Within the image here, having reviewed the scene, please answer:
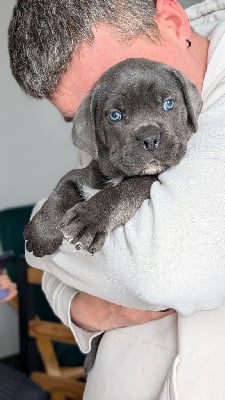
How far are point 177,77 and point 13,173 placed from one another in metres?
2.52

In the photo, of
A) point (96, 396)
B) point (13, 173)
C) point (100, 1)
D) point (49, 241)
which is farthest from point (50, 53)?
point (13, 173)

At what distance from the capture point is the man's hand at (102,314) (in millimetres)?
1157

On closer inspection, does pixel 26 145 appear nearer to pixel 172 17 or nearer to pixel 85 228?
pixel 172 17

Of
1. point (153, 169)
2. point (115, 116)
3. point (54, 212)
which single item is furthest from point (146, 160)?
point (54, 212)

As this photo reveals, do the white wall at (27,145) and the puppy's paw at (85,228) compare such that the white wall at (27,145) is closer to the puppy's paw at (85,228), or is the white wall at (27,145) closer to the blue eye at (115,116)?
the blue eye at (115,116)

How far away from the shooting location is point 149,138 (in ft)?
3.56

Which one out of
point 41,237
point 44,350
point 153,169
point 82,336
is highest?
point 153,169

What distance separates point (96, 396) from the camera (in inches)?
48.8

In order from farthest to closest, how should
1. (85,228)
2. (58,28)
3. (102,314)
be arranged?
(102,314) → (58,28) → (85,228)

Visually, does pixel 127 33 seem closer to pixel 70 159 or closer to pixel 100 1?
pixel 100 1

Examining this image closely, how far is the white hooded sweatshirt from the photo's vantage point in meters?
0.90

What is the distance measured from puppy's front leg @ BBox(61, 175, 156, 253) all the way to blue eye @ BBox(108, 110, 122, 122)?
0.40ft

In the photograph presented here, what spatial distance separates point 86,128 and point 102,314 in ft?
1.15

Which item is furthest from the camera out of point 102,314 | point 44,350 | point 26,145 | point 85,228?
point 26,145
